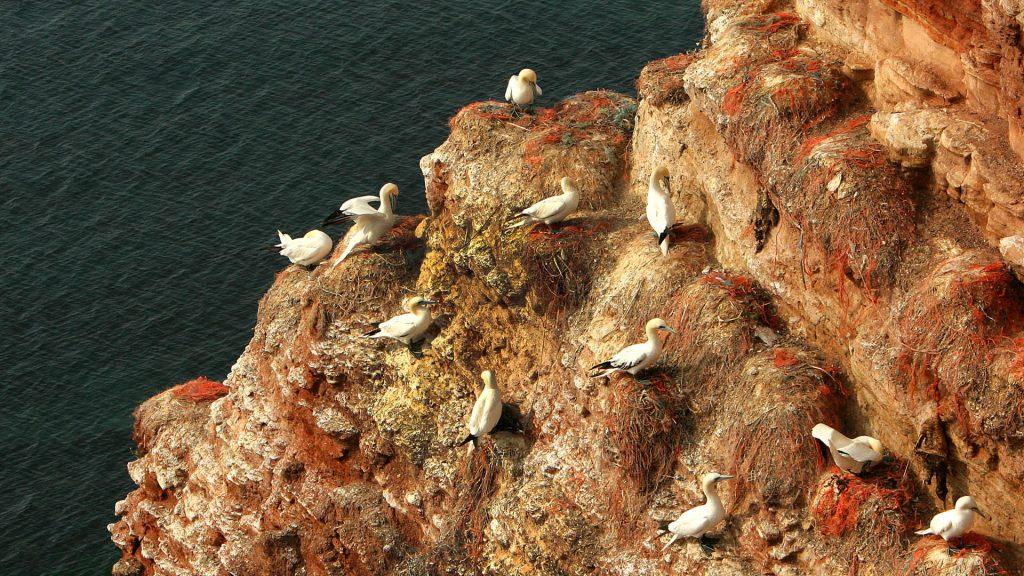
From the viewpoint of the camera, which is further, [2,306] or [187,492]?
[2,306]

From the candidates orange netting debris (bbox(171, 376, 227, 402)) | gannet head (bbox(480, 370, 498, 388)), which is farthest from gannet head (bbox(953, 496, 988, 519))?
orange netting debris (bbox(171, 376, 227, 402))

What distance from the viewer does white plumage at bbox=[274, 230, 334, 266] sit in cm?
2922


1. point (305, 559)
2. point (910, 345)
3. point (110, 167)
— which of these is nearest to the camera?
point (910, 345)

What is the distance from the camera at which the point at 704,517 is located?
20.6 meters

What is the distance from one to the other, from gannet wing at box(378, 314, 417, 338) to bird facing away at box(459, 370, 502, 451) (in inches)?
93.8

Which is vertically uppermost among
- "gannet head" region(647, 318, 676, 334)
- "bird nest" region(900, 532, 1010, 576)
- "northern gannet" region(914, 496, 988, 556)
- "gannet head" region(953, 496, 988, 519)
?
"gannet head" region(647, 318, 676, 334)

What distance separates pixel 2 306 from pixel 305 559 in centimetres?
1831

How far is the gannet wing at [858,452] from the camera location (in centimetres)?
1941

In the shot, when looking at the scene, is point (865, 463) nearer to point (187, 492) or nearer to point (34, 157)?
point (187, 492)

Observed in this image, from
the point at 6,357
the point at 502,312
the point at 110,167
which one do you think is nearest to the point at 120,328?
the point at 6,357

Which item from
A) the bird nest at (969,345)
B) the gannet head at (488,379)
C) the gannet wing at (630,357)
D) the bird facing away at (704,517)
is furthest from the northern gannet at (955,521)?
the gannet head at (488,379)

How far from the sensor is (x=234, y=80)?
50.9 meters

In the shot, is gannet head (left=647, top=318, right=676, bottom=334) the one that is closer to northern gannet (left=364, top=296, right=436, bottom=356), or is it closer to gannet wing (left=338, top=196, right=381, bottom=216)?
northern gannet (left=364, top=296, right=436, bottom=356)

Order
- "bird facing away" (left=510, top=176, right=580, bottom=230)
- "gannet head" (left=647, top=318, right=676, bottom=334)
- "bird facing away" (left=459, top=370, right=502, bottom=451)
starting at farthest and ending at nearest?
"bird facing away" (left=510, top=176, right=580, bottom=230), "bird facing away" (left=459, top=370, right=502, bottom=451), "gannet head" (left=647, top=318, right=676, bottom=334)
